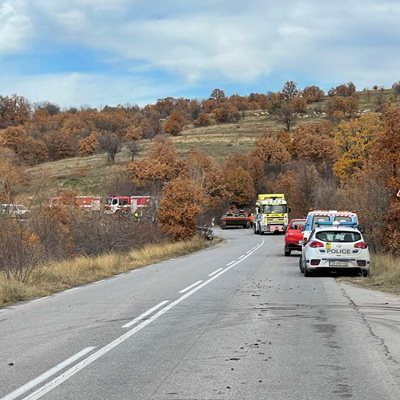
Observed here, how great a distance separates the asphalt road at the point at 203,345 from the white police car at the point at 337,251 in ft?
12.0

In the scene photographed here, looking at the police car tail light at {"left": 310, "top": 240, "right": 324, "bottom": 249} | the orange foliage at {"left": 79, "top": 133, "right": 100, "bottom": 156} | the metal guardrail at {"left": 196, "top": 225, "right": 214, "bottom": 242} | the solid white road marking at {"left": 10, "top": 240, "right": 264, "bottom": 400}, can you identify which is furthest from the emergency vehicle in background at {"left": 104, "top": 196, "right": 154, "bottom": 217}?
the orange foliage at {"left": 79, "top": 133, "right": 100, "bottom": 156}

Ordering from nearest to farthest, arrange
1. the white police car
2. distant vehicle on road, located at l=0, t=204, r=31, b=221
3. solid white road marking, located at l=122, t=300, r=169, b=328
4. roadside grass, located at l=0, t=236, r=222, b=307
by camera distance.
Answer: solid white road marking, located at l=122, t=300, r=169, b=328, roadside grass, located at l=0, t=236, r=222, b=307, the white police car, distant vehicle on road, located at l=0, t=204, r=31, b=221

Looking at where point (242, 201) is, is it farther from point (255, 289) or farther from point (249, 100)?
point (249, 100)

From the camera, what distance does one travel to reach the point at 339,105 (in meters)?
132

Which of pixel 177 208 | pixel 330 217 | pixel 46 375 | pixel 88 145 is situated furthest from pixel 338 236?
pixel 88 145

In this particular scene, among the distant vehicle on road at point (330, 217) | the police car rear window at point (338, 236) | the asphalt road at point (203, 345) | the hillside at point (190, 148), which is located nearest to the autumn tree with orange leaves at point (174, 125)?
the hillside at point (190, 148)

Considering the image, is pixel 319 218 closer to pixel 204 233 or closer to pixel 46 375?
pixel 46 375

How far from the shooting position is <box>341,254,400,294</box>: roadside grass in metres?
17.4

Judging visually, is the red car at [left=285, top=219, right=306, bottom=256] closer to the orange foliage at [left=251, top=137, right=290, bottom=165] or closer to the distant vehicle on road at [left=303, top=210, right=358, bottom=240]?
the distant vehicle on road at [left=303, top=210, right=358, bottom=240]

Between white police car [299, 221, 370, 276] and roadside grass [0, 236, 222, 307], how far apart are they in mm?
6839

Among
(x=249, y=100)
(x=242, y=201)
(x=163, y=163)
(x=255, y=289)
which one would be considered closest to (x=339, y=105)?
(x=249, y=100)

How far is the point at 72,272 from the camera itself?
20531mm

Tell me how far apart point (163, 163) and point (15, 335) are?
66.4 metres

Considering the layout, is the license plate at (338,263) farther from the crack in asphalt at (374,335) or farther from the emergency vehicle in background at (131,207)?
the emergency vehicle in background at (131,207)
